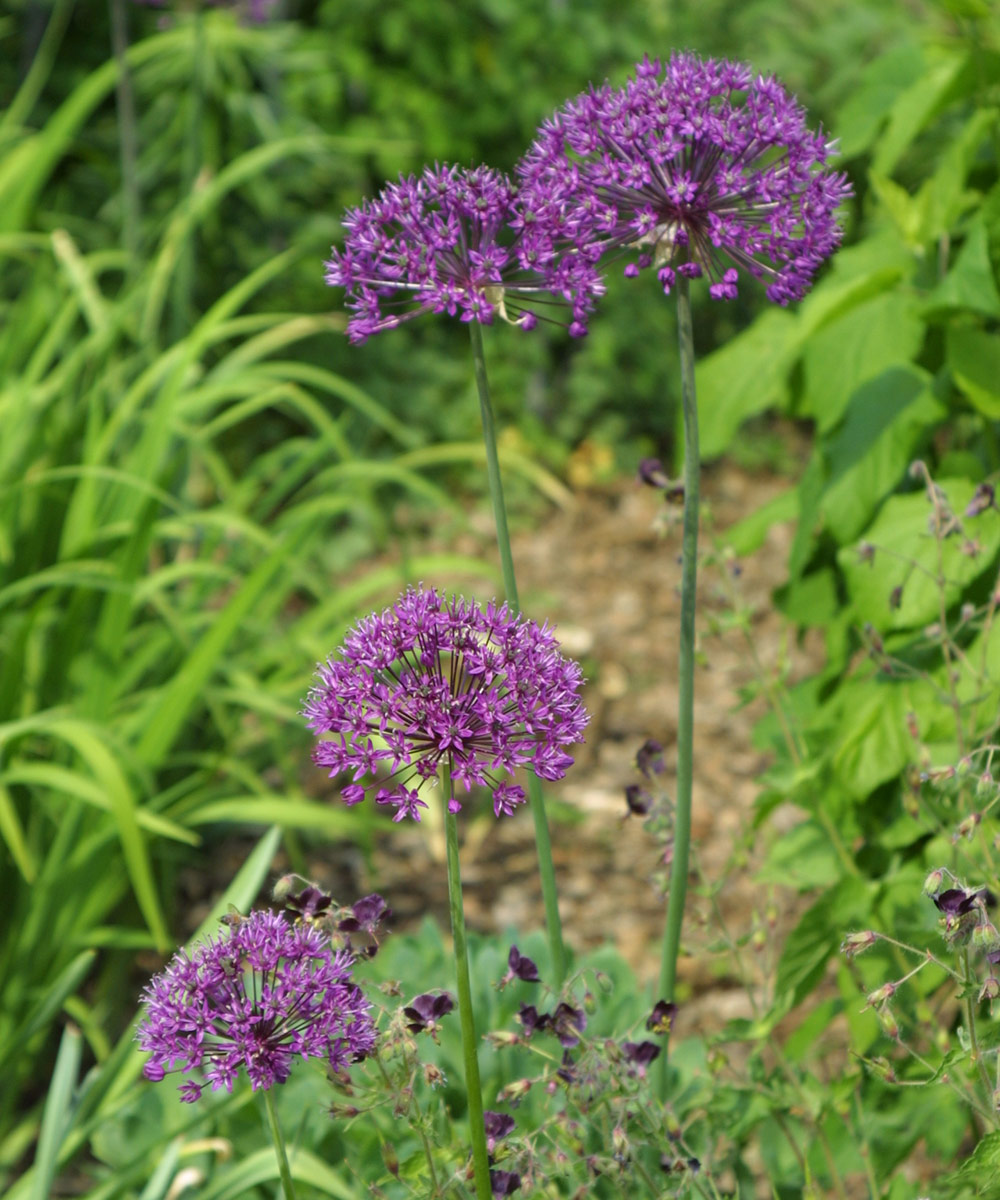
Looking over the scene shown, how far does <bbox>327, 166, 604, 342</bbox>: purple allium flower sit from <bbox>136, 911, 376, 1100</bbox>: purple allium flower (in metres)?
0.61

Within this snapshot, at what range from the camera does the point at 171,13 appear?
5211 mm

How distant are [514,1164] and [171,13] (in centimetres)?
509

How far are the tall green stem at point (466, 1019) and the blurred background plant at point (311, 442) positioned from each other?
54 cm

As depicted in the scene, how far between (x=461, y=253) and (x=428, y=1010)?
74 cm

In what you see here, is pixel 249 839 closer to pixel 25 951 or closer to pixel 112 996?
pixel 112 996

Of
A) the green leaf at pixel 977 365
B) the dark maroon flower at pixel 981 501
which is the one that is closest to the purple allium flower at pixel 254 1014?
the dark maroon flower at pixel 981 501

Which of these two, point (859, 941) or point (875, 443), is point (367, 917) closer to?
point (859, 941)

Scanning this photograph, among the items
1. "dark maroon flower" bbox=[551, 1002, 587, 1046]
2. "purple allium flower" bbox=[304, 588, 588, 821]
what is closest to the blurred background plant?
"dark maroon flower" bbox=[551, 1002, 587, 1046]

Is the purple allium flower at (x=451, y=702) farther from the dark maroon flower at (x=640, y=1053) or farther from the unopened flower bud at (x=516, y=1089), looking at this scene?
the dark maroon flower at (x=640, y=1053)

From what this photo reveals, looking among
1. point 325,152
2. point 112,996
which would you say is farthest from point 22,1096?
point 325,152

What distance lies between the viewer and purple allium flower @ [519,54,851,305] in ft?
4.09

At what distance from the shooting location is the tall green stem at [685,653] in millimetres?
1296

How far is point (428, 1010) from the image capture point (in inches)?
49.6

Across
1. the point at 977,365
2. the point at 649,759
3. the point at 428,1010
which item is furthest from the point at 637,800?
the point at 977,365
